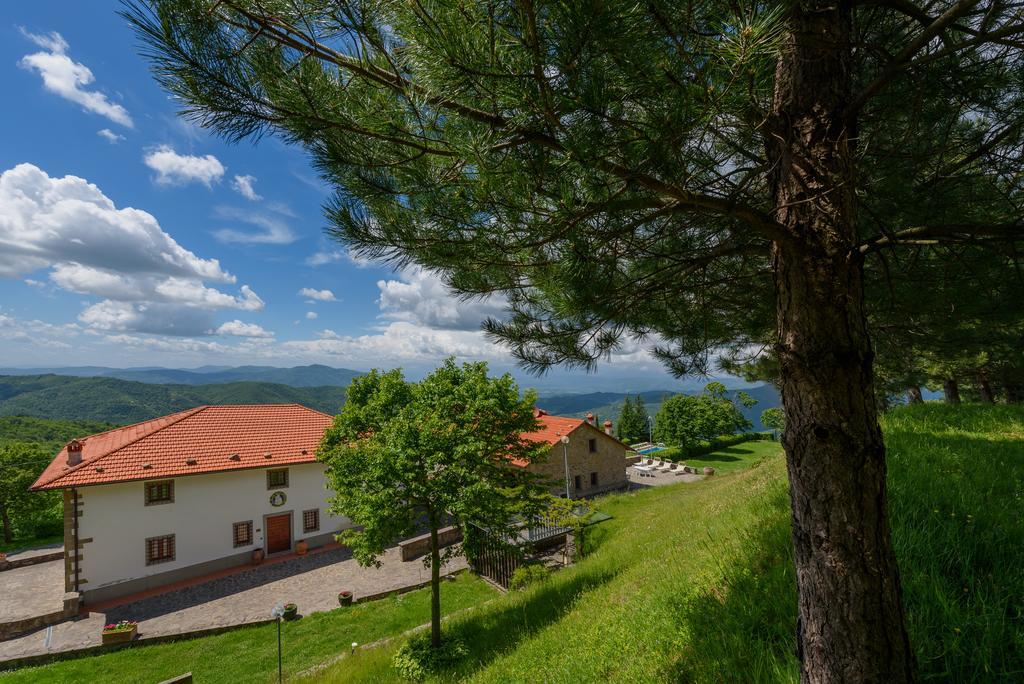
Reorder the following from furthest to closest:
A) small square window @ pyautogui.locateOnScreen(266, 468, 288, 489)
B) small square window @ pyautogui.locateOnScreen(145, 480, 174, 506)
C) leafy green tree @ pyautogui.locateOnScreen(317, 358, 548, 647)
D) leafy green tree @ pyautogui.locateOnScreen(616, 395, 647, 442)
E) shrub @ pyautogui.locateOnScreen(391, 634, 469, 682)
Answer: leafy green tree @ pyautogui.locateOnScreen(616, 395, 647, 442) < small square window @ pyautogui.locateOnScreen(266, 468, 288, 489) < small square window @ pyautogui.locateOnScreen(145, 480, 174, 506) < leafy green tree @ pyautogui.locateOnScreen(317, 358, 548, 647) < shrub @ pyautogui.locateOnScreen(391, 634, 469, 682)

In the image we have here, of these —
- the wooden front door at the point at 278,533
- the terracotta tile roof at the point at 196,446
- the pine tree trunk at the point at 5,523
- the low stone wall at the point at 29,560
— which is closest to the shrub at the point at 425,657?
the terracotta tile roof at the point at 196,446

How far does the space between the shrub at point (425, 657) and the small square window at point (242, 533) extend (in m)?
12.4

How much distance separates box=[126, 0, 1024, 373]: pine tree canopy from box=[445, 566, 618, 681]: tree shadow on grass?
581 cm

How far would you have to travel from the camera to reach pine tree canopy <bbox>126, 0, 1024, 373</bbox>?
2.15 m

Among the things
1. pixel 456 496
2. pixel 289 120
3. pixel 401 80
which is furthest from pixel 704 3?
pixel 456 496

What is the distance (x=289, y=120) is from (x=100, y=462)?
19.8m

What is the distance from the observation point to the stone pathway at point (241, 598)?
12.1 metres

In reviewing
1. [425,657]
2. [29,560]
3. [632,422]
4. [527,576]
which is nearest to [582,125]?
[425,657]

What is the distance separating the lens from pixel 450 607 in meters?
12.6

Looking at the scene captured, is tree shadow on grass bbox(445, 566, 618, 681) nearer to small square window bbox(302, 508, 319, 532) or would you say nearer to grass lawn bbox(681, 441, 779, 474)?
small square window bbox(302, 508, 319, 532)

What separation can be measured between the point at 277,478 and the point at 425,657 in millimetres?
13997

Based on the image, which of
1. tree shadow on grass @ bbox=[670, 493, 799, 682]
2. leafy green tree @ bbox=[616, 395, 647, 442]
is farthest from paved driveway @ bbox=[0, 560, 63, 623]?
leafy green tree @ bbox=[616, 395, 647, 442]

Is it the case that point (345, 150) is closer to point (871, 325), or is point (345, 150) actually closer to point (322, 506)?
point (871, 325)

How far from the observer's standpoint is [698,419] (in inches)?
1887
